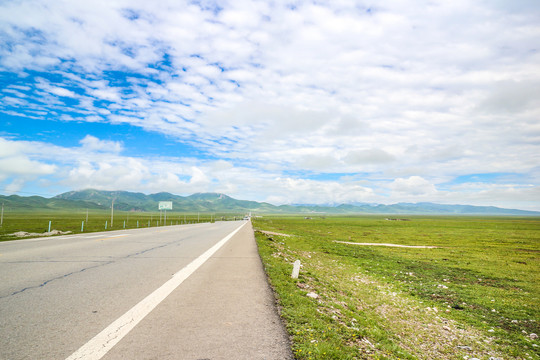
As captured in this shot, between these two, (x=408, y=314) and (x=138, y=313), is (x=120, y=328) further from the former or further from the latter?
(x=408, y=314)

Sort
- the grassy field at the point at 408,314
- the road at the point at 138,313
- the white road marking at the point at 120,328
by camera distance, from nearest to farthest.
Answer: the white road marking at the point at 120,328, the road at the point at 138,313, the grassy field at the point at 408,314

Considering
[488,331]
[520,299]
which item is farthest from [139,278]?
[520,299]

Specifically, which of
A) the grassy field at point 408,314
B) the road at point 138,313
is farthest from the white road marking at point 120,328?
the grassy field at point 408,314

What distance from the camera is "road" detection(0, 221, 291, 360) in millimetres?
3938

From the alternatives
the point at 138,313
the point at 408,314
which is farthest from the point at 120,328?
the point at 408,314

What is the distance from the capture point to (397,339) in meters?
6.31

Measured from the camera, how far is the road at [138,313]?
3.94 m

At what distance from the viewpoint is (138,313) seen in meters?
5.30

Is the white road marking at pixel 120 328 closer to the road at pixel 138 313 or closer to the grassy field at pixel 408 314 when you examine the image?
the road at pixel 138 313

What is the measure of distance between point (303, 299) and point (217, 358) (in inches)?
144

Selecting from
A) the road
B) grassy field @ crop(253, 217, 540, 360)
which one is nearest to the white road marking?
the road

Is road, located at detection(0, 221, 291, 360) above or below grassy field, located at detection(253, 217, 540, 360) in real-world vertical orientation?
above

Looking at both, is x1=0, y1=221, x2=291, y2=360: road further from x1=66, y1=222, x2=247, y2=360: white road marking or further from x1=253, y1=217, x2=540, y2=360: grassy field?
x1=253, y1=217, x2=540, y2=360: grassy field

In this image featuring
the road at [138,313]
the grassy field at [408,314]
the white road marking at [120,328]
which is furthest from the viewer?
the grassy field at [408,314]
